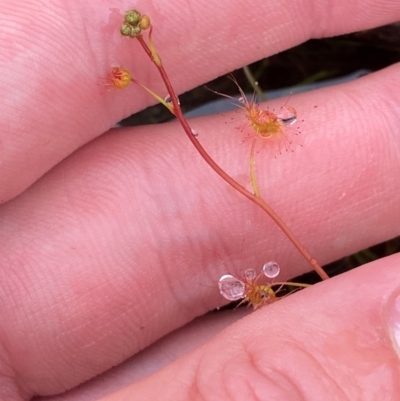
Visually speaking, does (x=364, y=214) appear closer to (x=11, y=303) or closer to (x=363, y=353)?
(x=363, y=353)

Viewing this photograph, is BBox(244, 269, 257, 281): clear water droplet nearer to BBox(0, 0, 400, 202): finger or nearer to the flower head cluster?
BBox(0, 0, 400, 202): finger

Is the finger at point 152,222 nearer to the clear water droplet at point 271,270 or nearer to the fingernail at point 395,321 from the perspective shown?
the clear water droplet at point 271,270

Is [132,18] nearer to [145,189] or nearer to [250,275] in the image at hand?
[145,189]

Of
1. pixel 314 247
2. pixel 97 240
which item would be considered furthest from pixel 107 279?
pixel 314 247

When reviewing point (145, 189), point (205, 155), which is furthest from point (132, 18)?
point (145, 189)

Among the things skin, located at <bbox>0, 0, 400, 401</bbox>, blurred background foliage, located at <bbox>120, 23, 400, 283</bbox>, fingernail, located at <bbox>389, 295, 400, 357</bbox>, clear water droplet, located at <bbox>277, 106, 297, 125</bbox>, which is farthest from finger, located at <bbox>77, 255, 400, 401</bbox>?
blurred background foliage, located at <bbox>120, 23, 400, 283</bbox>

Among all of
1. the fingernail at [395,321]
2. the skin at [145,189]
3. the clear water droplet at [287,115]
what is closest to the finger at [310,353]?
the fingernail at [395,321]
